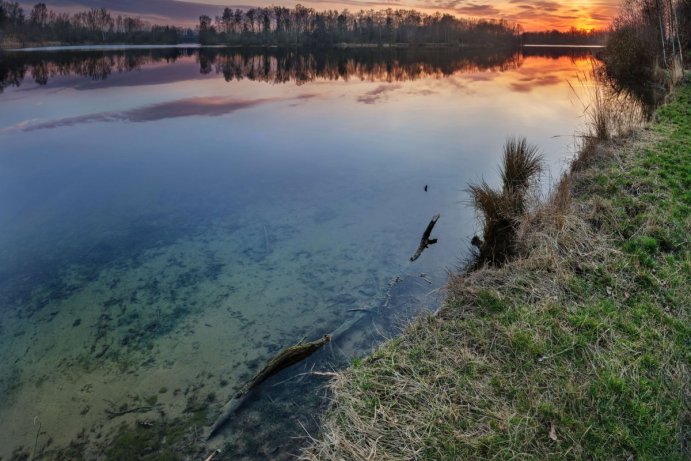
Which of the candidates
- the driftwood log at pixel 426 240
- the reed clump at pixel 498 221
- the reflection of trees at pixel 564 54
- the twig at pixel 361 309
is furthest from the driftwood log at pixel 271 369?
the reflection of trees at pixel 564 54

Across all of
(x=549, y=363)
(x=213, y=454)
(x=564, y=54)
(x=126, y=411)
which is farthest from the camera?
(x=564, y=54)

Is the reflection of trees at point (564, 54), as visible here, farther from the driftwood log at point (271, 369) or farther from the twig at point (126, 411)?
the twig at point (126, 411)

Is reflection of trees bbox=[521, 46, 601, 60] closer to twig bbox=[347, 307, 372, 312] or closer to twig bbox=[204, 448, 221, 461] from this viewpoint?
twig bbox=[347, 307, 372, 312]

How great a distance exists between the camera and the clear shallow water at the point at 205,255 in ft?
14.4

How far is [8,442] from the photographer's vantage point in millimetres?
3906

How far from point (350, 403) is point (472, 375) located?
43.7 inches

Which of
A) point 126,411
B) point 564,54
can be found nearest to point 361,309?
point 126,411

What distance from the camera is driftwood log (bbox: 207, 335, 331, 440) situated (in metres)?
4.13

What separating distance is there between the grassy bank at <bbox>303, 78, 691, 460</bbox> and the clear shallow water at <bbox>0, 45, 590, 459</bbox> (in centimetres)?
77

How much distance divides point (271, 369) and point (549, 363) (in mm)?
2652

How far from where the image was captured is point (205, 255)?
728 cm

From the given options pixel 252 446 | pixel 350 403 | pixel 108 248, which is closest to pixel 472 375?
pixel 350 403

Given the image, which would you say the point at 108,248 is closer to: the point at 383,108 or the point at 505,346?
the point at 505,346

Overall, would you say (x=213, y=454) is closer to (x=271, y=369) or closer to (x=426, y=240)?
(x=271, y=369)
